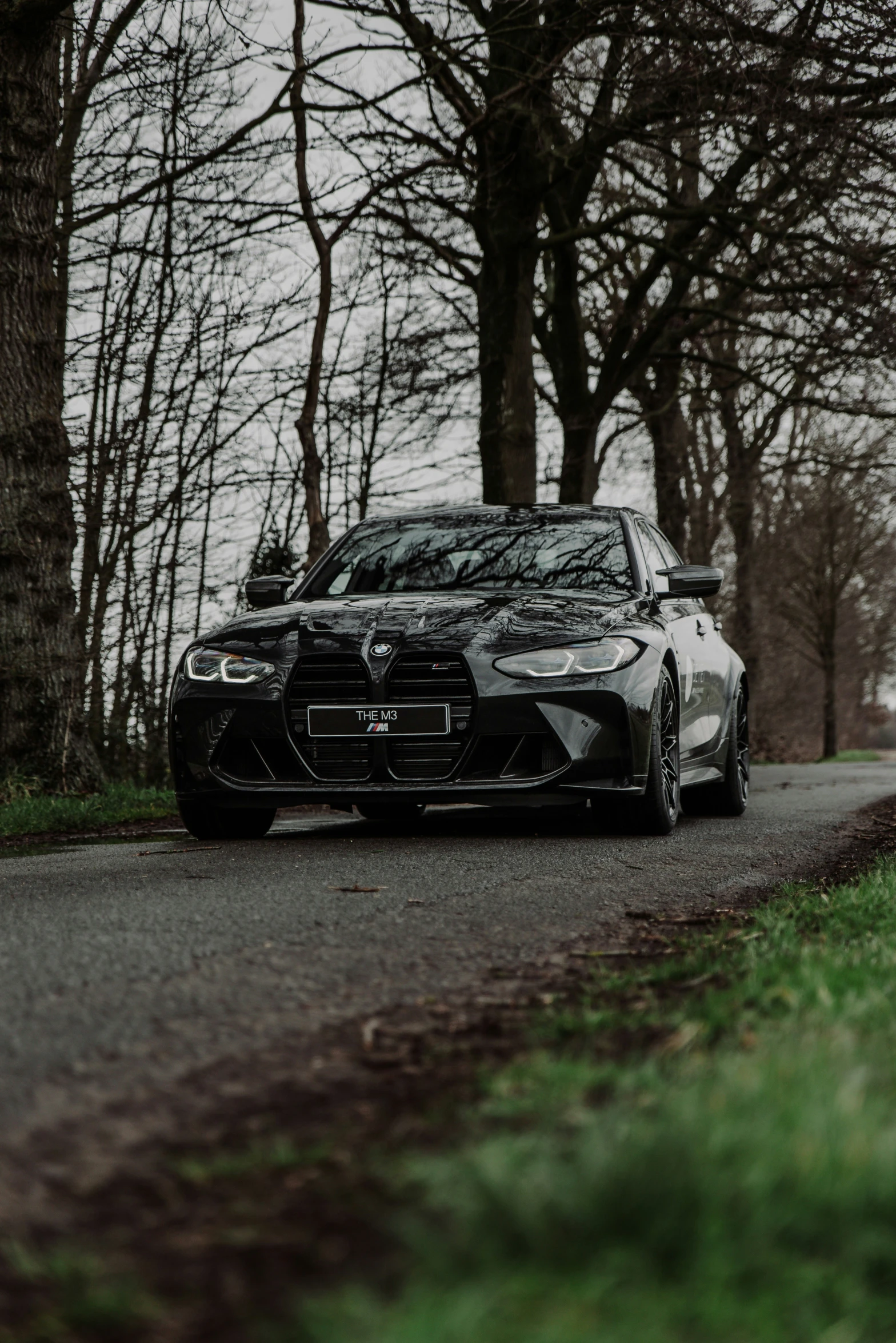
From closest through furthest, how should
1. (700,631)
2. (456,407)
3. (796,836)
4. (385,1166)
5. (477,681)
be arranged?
(385,1166) → (477,681) → (796,836) → (700,631) → (456,407)

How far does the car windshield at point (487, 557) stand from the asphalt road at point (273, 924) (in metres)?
1.27

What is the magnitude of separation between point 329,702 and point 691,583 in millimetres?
2241

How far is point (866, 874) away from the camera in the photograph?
195 inches

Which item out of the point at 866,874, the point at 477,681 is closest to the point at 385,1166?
the point at 866,874

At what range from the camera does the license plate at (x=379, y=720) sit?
6199 mm

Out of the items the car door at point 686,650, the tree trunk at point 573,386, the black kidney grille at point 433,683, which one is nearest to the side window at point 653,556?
the car door at point 686,650

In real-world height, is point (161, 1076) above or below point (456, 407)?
below

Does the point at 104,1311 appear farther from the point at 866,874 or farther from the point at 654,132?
the point at 654,132

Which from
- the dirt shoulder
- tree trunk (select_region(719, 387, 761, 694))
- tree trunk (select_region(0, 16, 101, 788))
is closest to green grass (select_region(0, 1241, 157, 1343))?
the dirt shoulder

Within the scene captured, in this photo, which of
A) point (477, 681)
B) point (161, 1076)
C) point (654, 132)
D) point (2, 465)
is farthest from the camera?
point (654, 132)

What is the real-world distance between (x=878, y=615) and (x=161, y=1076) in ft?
129

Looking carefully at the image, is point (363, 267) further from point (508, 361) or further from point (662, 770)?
point (662, 770)

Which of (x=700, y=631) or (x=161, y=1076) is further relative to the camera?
(x=700, y=631)

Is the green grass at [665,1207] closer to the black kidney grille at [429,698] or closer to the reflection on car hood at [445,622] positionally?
the black kidney grille at [429,698]
